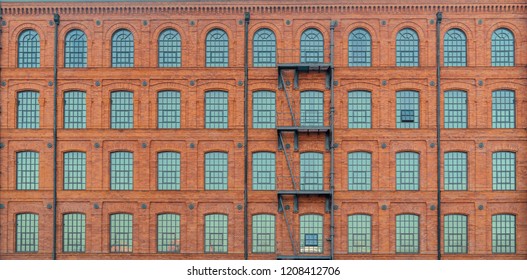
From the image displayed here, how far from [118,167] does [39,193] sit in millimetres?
3959

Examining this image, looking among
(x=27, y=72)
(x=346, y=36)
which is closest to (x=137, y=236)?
(x=27, y=72)

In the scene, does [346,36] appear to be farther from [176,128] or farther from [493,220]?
[493,220]

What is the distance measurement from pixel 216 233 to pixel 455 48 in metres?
14.6

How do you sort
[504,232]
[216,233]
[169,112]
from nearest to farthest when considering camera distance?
[504,232], [216,233], [169,112]

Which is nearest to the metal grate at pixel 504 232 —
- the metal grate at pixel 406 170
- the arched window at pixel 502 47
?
the metal grate at pixel 406 170

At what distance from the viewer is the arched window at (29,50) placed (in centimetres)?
2503

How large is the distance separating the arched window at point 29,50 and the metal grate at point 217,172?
9810 millimetres

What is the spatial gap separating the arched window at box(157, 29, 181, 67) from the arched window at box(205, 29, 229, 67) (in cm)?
143

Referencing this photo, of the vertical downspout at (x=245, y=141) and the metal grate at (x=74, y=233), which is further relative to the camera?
the metal grate at (x=74, y=233)

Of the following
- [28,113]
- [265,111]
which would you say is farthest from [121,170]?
[265,111]

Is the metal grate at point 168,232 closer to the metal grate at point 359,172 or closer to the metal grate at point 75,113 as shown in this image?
the metal grate at point 75,113

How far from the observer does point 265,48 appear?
24859 mm

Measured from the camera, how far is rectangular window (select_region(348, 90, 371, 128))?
24594 millimetres

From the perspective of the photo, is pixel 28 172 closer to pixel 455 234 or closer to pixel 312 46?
pixel 312 46
